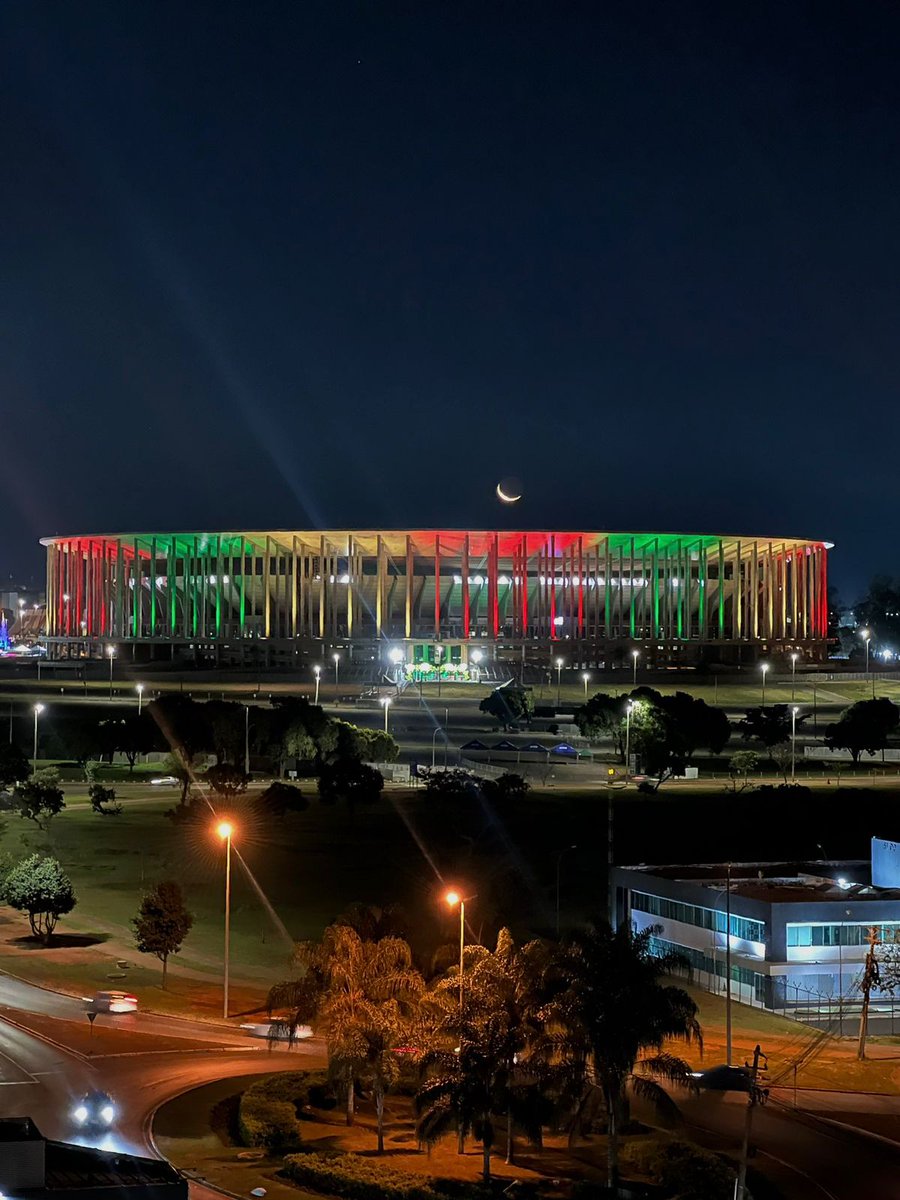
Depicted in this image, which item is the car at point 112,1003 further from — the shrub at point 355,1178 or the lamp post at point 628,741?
the lamp post at point 628,741

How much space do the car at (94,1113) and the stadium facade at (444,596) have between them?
305ft

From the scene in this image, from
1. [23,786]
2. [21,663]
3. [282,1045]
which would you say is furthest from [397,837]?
[21,663]

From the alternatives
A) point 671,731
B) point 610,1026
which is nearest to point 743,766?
point 671,731

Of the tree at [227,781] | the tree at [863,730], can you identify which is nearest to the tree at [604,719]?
the tree at [863,730]

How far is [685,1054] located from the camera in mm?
25594

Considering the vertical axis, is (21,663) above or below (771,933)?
above

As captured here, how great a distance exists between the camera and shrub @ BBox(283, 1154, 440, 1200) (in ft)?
60.3

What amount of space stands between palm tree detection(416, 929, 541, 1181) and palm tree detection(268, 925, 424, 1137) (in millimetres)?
1075

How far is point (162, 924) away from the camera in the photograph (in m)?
29.7

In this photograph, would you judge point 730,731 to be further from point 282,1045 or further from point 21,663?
point 21,663

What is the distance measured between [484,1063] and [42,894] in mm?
16962

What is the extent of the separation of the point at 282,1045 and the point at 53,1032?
381cm

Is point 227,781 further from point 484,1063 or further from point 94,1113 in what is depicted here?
point 484,1063

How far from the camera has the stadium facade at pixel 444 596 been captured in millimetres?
115812
